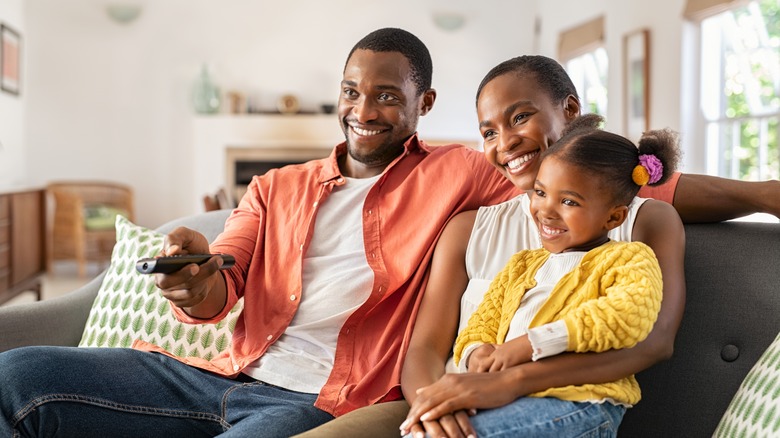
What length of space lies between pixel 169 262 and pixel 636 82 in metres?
5.49

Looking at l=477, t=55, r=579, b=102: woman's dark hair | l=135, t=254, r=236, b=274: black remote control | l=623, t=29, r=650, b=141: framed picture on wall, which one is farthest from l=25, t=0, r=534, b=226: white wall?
l=135, t=254, r=236, b=274: black remote control

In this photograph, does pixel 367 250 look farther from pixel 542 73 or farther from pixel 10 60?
pixel 10 60

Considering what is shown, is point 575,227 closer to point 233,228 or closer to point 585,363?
point 585,363

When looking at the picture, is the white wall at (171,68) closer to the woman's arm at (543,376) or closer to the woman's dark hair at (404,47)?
the woman's dark hair at (404,47)

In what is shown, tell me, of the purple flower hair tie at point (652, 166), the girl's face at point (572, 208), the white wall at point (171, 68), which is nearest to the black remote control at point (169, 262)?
the girl's face at point (572, 208)

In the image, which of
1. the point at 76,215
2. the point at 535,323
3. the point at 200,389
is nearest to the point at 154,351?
the point at 200,389

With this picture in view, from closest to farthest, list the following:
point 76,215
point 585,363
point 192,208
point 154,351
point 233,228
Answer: point 585,363
point 154,351
point 233,228
point 76,215
point 192,208

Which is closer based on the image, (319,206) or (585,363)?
(585,363)

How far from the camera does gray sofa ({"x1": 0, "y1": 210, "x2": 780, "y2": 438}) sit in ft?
5.12

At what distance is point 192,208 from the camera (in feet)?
27.1

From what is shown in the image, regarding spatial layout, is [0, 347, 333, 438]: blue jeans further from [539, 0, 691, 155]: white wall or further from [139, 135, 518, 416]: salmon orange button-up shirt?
[539, 0, 691, 155]: white wall

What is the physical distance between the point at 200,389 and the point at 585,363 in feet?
2.57

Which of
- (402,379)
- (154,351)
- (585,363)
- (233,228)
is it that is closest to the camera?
(585,363)

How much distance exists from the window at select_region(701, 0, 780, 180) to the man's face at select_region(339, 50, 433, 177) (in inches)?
146
